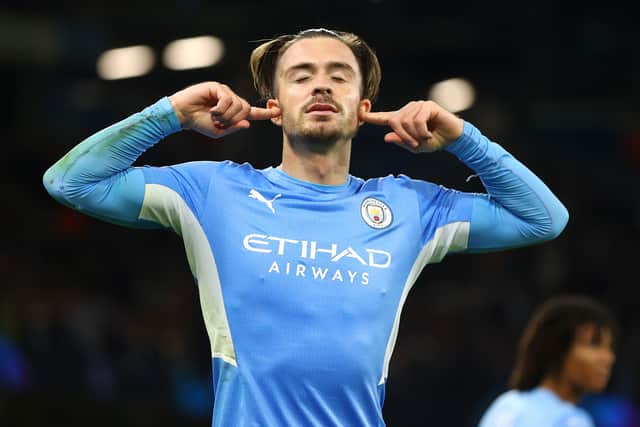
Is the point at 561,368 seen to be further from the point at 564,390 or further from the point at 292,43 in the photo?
the point at 292,43

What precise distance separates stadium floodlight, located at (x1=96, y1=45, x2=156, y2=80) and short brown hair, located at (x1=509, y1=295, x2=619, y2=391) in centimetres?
938

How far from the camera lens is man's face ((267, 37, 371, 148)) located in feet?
12.9

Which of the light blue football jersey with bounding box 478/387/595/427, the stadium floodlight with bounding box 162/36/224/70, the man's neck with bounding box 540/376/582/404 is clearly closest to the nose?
the light blue football jersey with bounding box 478/387/595/427

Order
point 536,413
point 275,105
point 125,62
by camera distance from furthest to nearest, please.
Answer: point 125,62 < point 536,413 < point 275,105

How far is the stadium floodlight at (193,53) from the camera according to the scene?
13.9 m

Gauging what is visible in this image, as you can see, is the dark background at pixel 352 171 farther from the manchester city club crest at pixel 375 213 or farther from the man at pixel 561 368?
the manchester city club crest at pixel 375 213

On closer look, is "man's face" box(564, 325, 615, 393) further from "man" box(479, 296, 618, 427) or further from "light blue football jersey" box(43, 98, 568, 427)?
"light blue football jersey" box(43, 98, 568, 427)

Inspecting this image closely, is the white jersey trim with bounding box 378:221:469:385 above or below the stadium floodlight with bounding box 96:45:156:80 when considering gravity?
below

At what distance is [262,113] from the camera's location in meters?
4.00

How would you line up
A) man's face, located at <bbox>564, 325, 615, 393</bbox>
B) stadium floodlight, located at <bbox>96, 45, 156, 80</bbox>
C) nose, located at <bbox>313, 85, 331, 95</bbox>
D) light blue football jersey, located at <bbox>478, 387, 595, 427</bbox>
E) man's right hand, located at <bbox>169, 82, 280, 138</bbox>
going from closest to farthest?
man's right hand, located at <bbox>169, 82, 280, 138</bbox> → nose, located at <bbox>313, 85, 331, 95</bbox> → light blue football jersey, located at <bbox>478, 387, 595, 427</bbox> → man's face, located at <bbox>564, 325, 615, 393</bbox> → stadium floodlight, located at <bbox>96, 45, 156, 80</bbox>

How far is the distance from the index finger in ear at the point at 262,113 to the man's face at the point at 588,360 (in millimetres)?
2645

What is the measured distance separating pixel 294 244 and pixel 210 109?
553 millimetres

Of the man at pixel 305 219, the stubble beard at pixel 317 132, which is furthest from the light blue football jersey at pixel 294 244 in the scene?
the stubble beard at pixel 317 132

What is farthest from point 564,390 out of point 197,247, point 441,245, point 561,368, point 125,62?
point 125,62
